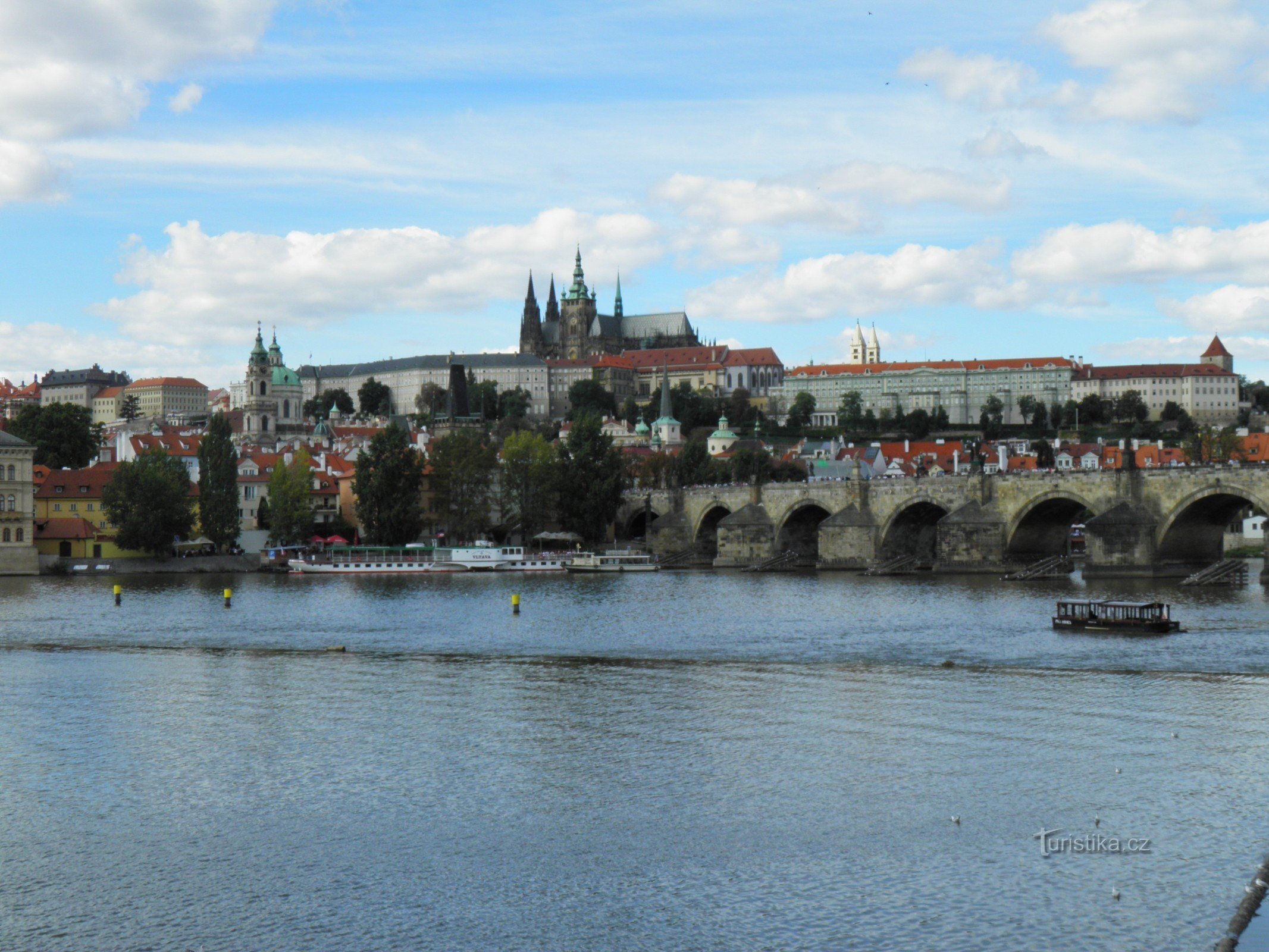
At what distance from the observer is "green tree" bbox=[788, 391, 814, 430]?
191 metres

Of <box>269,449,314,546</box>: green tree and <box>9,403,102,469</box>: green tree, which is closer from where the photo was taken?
<box>269,449,314,546</box>: green tree

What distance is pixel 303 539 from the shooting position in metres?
79.9

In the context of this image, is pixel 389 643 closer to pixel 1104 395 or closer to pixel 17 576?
pixel 17 576

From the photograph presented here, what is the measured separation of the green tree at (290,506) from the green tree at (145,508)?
20.5ft

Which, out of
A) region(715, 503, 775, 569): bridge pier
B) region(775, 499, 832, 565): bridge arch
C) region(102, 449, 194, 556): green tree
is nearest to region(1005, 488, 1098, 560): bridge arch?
region(775, 499, 832, 565): bridge arch

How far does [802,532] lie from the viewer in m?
75.7

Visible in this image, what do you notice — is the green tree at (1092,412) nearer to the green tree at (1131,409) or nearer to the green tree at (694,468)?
the green tree at (1131,409)

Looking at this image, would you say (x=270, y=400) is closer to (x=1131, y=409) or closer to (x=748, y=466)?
(x=748, y=466)

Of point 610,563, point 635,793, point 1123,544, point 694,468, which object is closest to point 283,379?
point 694,468

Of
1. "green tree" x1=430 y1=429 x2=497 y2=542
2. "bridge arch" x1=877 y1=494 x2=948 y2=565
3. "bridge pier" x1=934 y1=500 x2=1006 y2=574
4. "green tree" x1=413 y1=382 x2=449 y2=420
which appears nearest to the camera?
"bridge pier" x1=934 y1=500 x2=1006 y2=574

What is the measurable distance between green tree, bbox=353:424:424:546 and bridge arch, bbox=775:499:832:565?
19556 mm

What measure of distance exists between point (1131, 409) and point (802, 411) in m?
42.6

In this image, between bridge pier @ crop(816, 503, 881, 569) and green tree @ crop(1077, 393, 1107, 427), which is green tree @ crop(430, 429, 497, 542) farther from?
green tree @ crop(1077, 393, 1107, 427)

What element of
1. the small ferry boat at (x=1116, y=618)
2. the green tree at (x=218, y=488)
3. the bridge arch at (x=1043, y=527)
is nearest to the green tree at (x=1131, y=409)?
the bridge arch at (x=1043, y=527)
